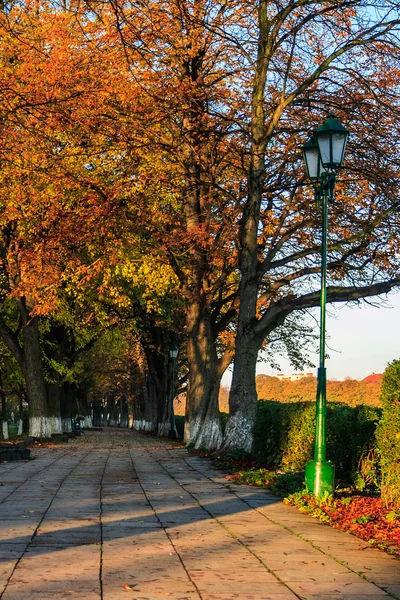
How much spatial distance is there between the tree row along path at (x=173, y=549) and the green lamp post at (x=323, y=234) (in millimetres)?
673

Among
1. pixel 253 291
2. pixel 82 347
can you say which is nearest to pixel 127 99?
pixel 253 291

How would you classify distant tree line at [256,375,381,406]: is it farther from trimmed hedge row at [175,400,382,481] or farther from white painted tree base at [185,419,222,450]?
trimmed hedge row at [175,400,382,481]

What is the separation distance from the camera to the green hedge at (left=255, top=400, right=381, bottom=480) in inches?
512

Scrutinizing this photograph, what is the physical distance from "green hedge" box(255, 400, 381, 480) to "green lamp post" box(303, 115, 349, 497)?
1.00 m

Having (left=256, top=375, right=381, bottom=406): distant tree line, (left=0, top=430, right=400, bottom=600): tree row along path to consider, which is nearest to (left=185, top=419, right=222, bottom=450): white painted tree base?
(left=256, top=375, right=381, bottom=406): distant tree line

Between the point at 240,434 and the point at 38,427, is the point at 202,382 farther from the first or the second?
the point at 38,427

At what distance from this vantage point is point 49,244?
842 inches

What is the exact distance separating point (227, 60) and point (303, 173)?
368 centimetres

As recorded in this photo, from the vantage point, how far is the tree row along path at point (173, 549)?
599cm

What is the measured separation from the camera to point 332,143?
11844mm

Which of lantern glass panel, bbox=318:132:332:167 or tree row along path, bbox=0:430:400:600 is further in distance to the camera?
lantern glass panel, bbox=318:132:332:167

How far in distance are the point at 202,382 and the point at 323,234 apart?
1380 cm

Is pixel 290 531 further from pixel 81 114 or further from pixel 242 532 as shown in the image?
pixel 81 114

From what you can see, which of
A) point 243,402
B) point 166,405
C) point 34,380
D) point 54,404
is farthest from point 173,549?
point 166,405
